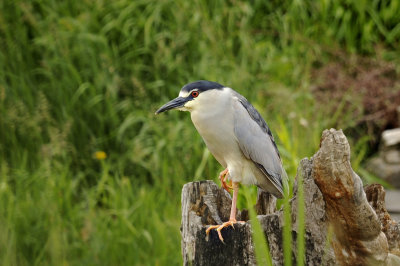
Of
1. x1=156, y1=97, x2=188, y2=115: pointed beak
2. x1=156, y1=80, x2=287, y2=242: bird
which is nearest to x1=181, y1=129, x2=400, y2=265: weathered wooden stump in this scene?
x1=156, y1=80, x2=287, y2=242: bird

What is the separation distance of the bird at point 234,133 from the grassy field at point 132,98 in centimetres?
92

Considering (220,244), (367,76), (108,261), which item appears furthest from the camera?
(367,76)

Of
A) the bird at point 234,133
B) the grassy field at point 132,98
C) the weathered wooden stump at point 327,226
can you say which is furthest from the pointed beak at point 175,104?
the grassy field at point 132,98

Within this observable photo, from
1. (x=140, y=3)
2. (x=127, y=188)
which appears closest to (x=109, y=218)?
(x=127, y=188)

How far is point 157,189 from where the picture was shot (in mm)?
4141

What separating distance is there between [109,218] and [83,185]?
29.8 inches

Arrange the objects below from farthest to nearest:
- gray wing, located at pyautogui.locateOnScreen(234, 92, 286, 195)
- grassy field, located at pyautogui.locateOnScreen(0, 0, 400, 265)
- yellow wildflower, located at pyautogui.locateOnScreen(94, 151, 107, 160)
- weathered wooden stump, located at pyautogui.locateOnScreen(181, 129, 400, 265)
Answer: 1. yellow wildflower, located at pyautogui.locateOnScreen(94, 151, 107, 160)
2. grassy field, located at pyautogui.locateOnScreen(0, 0, 400, 265)
3. gray wing, located at pyautogui.locateOnScreen(234, 92, 286, 195)
4. weathered wooden stump, located at pyautogui.locateOnScreen(181, 129, 400, 265)

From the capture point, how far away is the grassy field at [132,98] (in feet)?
11.8

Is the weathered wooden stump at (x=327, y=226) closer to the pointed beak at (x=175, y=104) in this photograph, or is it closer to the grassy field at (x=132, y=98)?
the pointed beak at (x=175, y=104)

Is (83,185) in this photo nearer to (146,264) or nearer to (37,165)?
(37,165)

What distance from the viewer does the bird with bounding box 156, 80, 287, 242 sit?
2.47 m

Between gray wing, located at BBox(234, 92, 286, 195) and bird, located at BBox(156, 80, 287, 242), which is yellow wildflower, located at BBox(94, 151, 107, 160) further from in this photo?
gray wing, located at BBox(234, 92, 286, 195)

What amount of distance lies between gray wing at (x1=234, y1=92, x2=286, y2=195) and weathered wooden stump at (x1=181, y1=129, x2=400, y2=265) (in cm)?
Answer: 33

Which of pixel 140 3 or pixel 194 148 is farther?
pixel 140 3
